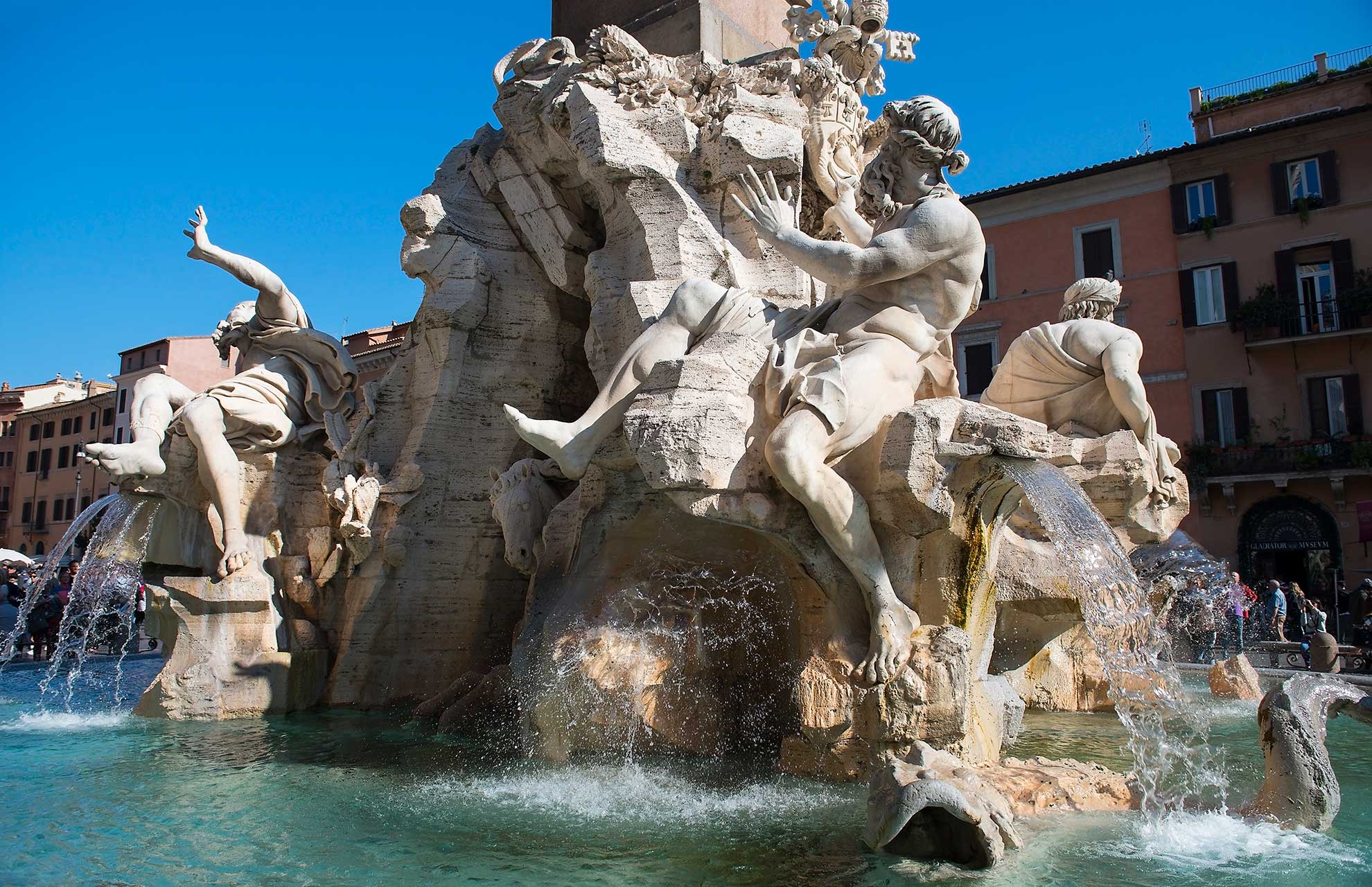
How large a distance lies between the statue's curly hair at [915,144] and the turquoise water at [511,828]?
9.43ft

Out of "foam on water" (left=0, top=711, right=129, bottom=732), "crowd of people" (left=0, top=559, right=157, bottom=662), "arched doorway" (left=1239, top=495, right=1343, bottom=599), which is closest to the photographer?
"foam on water" (left=0, top=711, right=129, bottom=732)

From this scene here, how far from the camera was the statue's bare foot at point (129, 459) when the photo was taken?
22.4 feet

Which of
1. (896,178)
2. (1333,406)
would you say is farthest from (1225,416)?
(896,178)

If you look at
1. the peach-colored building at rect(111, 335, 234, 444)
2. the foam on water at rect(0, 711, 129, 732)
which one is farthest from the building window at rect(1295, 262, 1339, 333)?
the peach-colored building at rect(111, 335, 234, 444)

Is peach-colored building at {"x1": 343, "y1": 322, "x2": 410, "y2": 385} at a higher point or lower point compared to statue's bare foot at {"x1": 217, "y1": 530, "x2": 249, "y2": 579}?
higher

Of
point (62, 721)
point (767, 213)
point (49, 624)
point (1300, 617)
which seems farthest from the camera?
point (1300, 617)

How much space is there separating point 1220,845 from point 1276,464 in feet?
65.1

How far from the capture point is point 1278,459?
69.6ft

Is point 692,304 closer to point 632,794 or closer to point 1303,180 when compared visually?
point 632,794

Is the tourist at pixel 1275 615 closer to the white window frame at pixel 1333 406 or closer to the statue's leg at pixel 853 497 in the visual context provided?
the white window frame at pixel 1333 406

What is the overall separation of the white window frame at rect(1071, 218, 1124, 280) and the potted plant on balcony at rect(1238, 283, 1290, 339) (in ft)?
8.70

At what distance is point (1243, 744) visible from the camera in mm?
6027

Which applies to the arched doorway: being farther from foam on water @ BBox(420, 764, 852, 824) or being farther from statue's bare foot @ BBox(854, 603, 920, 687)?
foam on water @ BBox(420, 764, 852, 824)

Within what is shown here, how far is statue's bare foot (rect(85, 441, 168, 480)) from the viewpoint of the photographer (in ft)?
22.4
